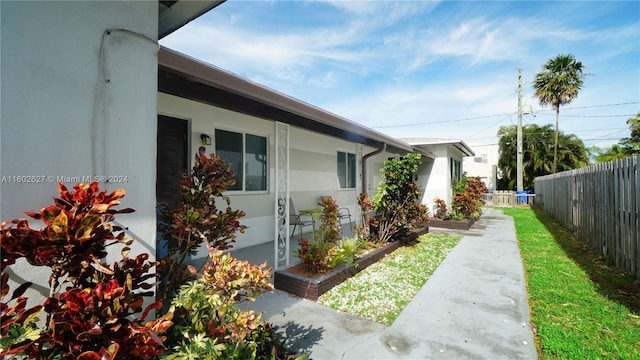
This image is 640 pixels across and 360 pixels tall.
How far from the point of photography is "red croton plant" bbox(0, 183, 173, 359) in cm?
118

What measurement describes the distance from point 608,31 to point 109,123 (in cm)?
1575

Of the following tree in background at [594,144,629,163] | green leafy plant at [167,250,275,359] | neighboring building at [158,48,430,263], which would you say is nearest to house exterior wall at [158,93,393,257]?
neighboring building at [158,48,430,263]

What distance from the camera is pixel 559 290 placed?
4.32 m

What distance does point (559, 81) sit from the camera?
67.5ft

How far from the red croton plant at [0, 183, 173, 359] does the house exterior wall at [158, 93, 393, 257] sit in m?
4.14

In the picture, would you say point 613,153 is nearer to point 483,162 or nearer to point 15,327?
point 483,162

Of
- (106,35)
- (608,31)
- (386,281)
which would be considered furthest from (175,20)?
(608,31)

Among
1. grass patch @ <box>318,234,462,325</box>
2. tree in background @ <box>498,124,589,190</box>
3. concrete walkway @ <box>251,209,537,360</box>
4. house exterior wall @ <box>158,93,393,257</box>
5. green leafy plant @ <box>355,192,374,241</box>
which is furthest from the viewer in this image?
tree in background @ <box>498,124,589,190</box>

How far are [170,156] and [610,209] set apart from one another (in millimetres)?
8339

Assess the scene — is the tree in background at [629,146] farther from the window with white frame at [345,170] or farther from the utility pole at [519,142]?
the window with white frame at [345,170]

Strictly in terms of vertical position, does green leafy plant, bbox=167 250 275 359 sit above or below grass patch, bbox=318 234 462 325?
above

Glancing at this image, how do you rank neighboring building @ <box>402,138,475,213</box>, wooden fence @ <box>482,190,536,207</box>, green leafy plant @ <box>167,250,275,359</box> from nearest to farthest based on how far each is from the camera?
green leafy plant @ <box>167,250,275,359</box>, neighboring building @ <box>402,138,475,213</box>, wooden fence @ <box>482,190,536,207</box>

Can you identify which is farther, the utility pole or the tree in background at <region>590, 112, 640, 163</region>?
the utility pole

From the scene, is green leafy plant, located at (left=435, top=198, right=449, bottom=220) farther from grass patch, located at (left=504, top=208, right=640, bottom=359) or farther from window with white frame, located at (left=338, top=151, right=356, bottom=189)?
grass patch, located at (left=504, top=208, right=640, bottom=359)
